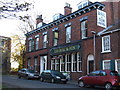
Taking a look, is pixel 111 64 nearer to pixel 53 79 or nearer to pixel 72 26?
pixel 53 79

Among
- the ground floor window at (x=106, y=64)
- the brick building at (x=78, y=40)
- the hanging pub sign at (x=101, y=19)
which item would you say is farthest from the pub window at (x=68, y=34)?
the ground floor window at (x=106, y=64)

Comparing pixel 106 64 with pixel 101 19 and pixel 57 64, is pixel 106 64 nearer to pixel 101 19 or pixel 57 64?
pixel 101 19

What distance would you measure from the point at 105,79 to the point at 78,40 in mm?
10173

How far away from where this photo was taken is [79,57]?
2562cm

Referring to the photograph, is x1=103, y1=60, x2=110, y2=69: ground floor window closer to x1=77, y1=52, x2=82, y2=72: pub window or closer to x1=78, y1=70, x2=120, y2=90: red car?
x1=78, y1=70, x2=120, y2=90: red car

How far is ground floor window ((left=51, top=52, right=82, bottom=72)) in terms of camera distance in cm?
2562

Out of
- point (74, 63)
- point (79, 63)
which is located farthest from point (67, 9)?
point (79, 63)

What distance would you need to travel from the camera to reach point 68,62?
89.5 feet

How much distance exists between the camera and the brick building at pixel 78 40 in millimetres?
22719

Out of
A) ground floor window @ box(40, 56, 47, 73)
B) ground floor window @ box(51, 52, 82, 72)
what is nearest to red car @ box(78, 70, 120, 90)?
ground floor window @ box(51, 52, 82, 72)

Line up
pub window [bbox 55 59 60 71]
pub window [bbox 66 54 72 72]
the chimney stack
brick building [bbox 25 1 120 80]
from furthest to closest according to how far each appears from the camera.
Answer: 1. the chimney stack
2. pub window [bbox 55 59 60 71]
3. pub window [bbox 66 54 72 72]
4. brick building [bbox 25 1 120 80]

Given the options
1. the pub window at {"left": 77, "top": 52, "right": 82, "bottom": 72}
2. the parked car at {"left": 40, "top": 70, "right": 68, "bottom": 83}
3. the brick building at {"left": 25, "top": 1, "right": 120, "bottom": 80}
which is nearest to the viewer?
the parked car at {"left": 40, "top": 70, "right": 68, "bottom": 83}

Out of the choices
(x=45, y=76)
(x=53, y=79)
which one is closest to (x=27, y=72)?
(x=45, y=76)

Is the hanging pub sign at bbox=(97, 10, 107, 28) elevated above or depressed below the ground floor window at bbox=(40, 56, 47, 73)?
above
